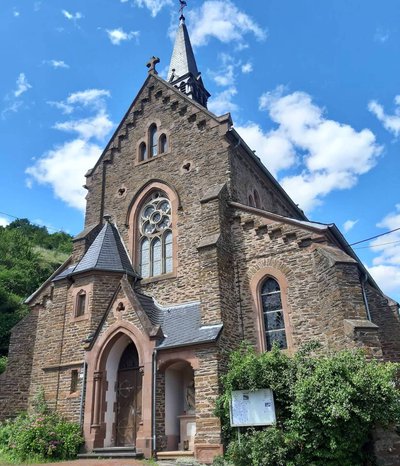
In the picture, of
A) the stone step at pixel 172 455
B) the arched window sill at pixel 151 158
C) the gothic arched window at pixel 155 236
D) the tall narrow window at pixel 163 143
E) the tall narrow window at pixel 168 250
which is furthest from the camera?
the tall narrow window at pixel 163 143

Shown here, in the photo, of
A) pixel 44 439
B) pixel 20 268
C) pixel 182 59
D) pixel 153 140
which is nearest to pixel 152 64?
pixel 153 140

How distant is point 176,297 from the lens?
18.7m

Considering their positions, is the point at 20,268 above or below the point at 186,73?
below

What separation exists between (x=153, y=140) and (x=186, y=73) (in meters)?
12.5

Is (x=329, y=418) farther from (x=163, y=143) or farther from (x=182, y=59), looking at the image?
(x=182, y=59)

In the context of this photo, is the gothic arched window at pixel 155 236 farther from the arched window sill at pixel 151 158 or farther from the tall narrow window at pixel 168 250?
the arched window sill at pixel 151 158

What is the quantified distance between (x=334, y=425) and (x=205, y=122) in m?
14.7

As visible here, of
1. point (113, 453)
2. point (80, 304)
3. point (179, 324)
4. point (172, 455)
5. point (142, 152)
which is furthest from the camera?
point (142, 152)

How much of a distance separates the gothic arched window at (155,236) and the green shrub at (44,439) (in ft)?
23.7

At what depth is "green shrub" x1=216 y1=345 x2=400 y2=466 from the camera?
11.2 meters

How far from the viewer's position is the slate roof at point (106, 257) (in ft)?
62.6

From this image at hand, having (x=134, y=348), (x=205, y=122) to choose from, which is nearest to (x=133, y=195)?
(x=205, y=122)

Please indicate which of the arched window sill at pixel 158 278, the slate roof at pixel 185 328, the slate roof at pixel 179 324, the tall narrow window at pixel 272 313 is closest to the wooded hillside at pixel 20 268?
the arched window sill at pixel 158 278

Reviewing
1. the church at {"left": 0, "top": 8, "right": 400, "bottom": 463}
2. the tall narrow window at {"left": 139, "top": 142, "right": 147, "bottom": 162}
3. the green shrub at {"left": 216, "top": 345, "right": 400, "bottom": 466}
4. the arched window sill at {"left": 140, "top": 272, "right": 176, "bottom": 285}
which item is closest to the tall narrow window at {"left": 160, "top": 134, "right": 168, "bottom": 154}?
the church at {"left": 0, "top": 8, "right": 400, "bottom": 463}
